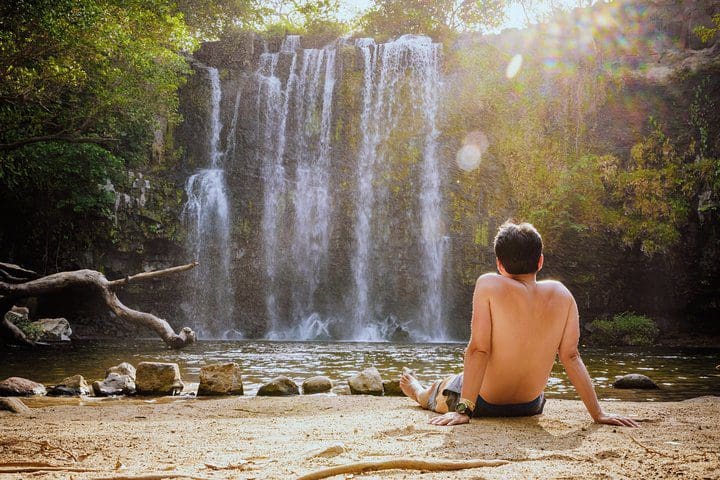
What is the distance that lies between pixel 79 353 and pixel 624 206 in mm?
17954

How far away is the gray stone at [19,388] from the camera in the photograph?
23.4 feet

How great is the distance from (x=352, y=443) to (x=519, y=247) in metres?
1.68

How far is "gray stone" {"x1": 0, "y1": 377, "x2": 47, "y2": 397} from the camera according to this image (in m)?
7.12

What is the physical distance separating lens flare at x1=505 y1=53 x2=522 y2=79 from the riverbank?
795 inches

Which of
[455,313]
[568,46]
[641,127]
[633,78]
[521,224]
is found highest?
[568,46]

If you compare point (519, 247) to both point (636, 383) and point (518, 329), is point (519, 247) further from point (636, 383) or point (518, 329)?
point (636, 383)

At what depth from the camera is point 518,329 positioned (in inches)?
150

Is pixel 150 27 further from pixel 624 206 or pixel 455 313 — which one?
pixel 624 206

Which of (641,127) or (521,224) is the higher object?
(641,127)

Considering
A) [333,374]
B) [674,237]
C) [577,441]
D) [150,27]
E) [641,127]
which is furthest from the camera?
[641,127]

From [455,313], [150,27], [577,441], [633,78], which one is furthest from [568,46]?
[577,441]

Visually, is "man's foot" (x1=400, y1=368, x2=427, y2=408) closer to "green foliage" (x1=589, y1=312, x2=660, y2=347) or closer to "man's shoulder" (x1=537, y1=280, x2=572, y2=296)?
"man's shoulder" (x1=537, y1=280, x2=572, y2=296)

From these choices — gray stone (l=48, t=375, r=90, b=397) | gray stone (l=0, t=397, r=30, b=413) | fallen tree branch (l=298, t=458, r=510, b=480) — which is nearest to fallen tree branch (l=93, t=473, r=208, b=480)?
fallen tree branch (l=298, t=458, r=510, b=480)

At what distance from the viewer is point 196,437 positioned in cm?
384
